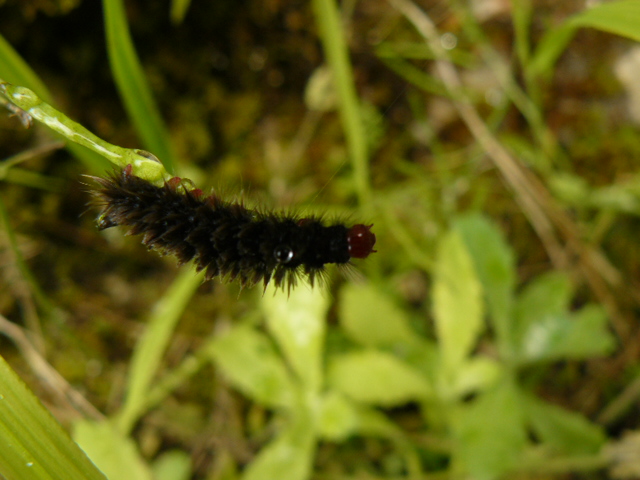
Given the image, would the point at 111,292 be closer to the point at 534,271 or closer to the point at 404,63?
the point at 404,63

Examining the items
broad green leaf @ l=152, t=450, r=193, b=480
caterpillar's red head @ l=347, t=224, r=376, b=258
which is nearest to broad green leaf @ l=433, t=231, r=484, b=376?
caterpillar's red head @ l=347, t=224, r=376, b=258

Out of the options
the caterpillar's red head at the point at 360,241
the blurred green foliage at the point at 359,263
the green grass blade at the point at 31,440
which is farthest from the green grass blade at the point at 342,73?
the green grass blade at the point at 31,440

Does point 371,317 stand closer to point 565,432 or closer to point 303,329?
point 303,329

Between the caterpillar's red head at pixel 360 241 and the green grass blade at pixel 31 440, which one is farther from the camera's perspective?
the caterpillar's red head at pixel 360 241

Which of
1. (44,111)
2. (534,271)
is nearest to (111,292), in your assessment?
(44,111)

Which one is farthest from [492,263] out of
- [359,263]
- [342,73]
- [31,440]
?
[31,440]

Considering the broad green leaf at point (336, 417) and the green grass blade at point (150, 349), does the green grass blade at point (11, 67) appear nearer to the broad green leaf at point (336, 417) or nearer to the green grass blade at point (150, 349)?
the green grass blade at point (150, 349)
